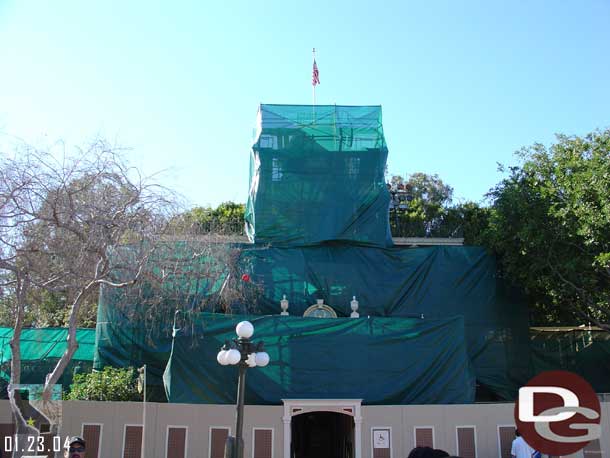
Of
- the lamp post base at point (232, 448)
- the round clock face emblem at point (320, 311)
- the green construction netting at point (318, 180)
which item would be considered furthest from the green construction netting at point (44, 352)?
the lamp post base at point (232, 448)

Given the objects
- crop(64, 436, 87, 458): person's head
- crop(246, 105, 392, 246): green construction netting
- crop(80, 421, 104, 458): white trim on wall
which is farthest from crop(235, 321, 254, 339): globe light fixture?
crop(246, 105, 392, 246): green construction netting

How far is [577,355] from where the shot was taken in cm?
2272

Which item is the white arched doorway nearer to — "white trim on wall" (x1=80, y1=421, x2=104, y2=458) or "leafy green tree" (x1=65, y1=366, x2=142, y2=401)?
"leafy green tree" (x1=65, y1=366, x2=142, y2=401)

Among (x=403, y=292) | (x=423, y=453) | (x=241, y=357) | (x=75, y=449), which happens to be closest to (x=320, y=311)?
(x=403, y=292)

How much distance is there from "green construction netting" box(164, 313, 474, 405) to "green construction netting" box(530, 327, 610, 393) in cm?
611

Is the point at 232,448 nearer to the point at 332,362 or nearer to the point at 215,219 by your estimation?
the point at 332,362

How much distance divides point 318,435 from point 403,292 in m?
5.90

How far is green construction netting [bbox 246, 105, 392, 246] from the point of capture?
2189 cm

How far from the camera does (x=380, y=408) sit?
625 inches

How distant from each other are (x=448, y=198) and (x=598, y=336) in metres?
17.5

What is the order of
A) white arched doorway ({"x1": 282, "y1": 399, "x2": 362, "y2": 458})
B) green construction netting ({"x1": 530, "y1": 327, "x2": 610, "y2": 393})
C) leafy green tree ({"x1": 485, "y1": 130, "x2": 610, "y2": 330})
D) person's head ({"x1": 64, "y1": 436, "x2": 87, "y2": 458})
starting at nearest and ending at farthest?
person's head ({"x1": 64, "y1": 436, "x2": 87, "y2": 458}) < white arched doorway ({"x1": 282, "y1": 399, "x2": 362, "y2": 458}) < leafy green tree ({"x1": 485, "y1": 130, "x2": 610, "y2": 330}) < green construction netting ({"x1": 530, "y1": 327, "x2": 610, "y2": 393})

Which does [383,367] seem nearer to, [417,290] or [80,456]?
[417,290]

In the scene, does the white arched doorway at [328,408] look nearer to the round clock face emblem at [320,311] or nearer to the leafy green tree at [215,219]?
the round clock face emblem at [320,311]

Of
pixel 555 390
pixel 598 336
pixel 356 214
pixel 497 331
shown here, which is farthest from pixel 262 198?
pixel 555 390
